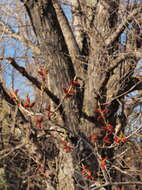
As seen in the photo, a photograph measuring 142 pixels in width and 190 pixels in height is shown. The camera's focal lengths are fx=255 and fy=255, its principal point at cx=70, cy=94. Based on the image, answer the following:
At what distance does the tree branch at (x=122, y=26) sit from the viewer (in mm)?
3340

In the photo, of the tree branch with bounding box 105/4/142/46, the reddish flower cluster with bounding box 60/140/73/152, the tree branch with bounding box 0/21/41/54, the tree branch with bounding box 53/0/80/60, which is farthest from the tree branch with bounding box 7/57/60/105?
the tree branch with bounding box 105/4/142/46

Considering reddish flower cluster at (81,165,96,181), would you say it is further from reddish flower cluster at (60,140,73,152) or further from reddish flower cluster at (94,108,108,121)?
reddish flower cluster at (94,108,108,121)

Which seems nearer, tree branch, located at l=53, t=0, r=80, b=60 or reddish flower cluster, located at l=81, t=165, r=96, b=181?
reddish flower cluster, located at l=81, t=165, r=96, b=181

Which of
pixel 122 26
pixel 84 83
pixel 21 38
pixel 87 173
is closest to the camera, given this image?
pixel 87 173

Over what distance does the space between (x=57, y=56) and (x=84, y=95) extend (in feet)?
2.61

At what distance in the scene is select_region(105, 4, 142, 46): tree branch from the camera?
11.0ft

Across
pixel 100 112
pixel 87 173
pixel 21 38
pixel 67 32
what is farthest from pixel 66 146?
pixel 21 38

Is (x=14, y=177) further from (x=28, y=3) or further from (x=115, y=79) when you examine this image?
(x=28, y=3)

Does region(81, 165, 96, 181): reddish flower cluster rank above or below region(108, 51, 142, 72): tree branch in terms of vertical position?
below

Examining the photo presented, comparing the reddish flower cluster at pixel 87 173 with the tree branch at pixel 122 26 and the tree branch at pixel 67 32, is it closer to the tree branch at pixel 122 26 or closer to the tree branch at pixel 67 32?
the tree branch at pixel 67 32

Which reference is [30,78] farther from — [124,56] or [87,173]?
[87,173]

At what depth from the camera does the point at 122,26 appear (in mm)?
3467

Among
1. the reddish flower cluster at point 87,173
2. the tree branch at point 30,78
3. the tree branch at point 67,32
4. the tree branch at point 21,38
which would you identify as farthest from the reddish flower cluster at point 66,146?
the tree branch at point 21,38

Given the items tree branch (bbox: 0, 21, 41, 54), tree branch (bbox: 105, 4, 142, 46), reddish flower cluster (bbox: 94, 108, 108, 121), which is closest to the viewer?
tree branch (bbox: 105, 4, 142, 46)
